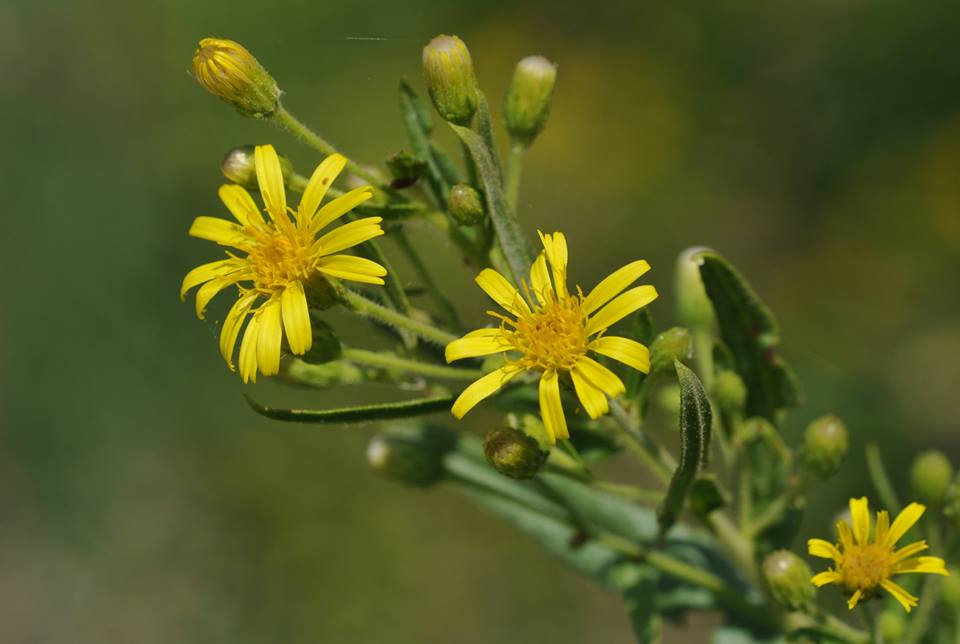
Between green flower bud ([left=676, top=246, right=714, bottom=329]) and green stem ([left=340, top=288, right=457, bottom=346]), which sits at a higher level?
green flower bud ([left=676, top=246, right=714, bottom=329])

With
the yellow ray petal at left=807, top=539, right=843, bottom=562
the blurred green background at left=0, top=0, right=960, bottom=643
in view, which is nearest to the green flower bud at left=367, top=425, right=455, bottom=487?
the yellow ray petal at left=807, top=539, right=843, bottom=562

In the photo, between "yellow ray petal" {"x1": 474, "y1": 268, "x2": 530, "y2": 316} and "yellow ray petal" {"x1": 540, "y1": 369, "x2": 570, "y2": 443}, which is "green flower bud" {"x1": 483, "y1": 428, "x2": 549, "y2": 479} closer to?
"yellow ray petal" {"x1": 540, "y1": 369, "x2": 570, "y2": 443}

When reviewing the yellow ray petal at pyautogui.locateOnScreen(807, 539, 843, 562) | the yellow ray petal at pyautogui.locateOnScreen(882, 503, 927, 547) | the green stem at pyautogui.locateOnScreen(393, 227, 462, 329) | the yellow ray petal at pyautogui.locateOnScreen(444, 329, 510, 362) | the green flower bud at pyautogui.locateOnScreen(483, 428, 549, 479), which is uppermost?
the green stem at pyautogui.locateOnScreen(393, 227, 462, 329)

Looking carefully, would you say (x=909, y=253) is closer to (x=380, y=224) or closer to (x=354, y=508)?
(x=354, y=508)

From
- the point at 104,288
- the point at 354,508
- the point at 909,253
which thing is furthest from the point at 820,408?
the point at 104,288

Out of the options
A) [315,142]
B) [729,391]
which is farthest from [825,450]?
[315,142]

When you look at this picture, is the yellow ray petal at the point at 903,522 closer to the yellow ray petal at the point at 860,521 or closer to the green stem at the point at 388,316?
the yellow ray petal at the point at 860,521
